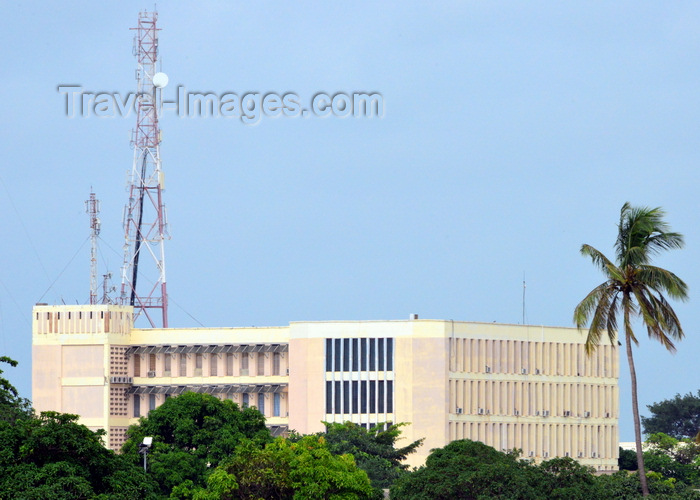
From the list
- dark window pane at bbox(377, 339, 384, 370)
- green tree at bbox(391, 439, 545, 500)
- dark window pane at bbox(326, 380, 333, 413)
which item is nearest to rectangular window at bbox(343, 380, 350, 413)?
dark window pane at bbox(326, 380, 333, 413)

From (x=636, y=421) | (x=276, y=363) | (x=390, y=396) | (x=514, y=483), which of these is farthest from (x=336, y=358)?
(x=514, y=483)

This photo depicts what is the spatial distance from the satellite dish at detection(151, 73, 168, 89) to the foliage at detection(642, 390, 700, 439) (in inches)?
3297

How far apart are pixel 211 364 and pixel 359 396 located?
13.1m

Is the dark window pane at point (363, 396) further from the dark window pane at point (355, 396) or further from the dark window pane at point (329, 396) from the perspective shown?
the dark window pane at point (329, 396)

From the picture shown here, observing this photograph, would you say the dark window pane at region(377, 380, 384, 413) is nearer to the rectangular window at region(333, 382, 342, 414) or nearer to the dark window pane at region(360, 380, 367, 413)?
the dark window pane at region(360, 380, 367, 413)

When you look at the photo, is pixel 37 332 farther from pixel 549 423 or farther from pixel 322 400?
pixel 549 423

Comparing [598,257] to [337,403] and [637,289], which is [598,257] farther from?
[337,403]

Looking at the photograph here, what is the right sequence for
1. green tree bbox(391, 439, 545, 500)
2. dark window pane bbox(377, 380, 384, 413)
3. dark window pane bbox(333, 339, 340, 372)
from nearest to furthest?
1. green tree bbox(391, 439, 545, 500)
2. dark window pane bbox(377, 380, 384, 413)
3. dark window pane bbox(333, 339, 340, 372)

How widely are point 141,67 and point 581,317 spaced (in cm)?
6718

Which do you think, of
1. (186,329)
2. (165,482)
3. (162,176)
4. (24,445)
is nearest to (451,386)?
(186,329)

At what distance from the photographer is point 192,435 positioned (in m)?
86.3

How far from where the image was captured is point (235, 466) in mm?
68438

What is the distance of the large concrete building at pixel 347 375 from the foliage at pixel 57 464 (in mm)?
58571

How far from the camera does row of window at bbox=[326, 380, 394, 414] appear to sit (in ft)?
385
